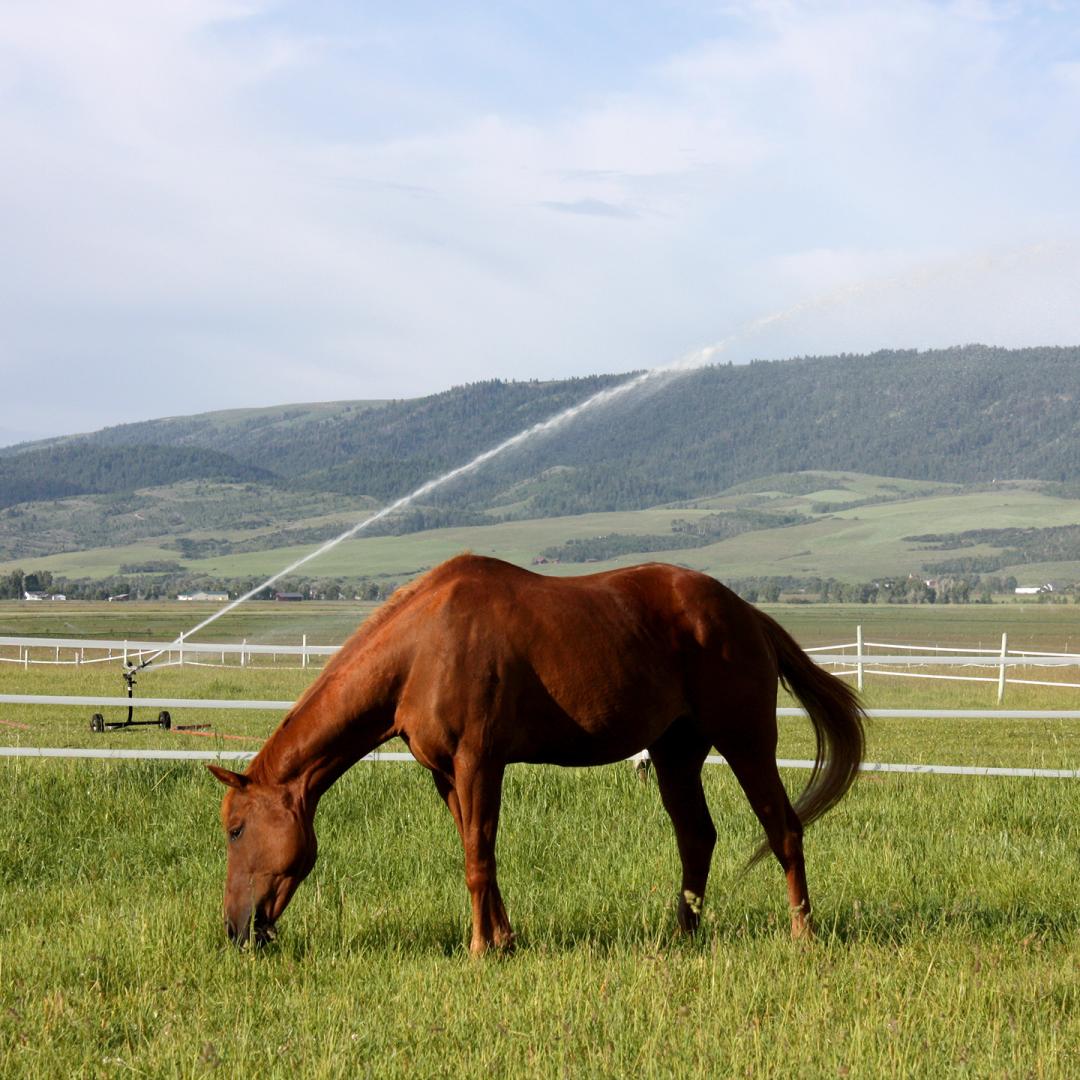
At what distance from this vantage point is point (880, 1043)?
4996 mm

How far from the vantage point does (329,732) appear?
6.35m

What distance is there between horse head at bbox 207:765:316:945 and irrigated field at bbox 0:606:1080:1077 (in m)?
0.16

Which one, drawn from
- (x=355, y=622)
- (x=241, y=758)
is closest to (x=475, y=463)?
(x=241, y=758)

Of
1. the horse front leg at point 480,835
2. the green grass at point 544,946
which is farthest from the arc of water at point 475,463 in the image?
the horse front leg at point 480,835

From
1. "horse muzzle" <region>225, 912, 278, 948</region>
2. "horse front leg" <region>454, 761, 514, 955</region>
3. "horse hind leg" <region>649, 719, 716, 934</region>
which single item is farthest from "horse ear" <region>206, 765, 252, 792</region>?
"horse hind leg" <region>649, 719, 716, 934</region>

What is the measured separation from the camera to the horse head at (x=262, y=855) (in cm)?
624

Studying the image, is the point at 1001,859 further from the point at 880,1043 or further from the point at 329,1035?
the point at 329,1035

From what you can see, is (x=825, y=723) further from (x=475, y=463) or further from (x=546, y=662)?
(x=475, y=463)

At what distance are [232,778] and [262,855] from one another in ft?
1.19

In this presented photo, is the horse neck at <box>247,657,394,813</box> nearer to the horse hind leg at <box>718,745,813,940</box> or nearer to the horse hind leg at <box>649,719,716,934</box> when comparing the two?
the horse hind leg at <box>649,719,716,934</box>

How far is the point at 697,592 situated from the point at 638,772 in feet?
13.6

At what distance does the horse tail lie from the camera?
24.6 ft

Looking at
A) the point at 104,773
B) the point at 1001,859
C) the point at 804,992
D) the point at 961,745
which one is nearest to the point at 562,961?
the point at 804,992

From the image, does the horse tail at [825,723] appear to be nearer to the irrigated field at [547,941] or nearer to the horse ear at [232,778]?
the irrigated field at [547,941]
